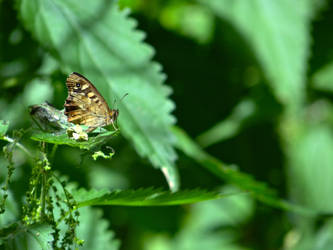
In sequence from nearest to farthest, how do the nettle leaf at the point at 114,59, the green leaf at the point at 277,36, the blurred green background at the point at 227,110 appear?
the nettle leaf at the point at 114,59 → the blurred green background at the point at 227,110 → the green leaf at the point at 277,36

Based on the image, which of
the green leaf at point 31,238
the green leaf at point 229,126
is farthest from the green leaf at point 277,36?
the green leaf at point 31,238

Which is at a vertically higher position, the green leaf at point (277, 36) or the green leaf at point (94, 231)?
the green leaf at point (277, 36)

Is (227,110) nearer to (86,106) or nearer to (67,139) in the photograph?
(86,106)

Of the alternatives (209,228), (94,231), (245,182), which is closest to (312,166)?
(209,228)

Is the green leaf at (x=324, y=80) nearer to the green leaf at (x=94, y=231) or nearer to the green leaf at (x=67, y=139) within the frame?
the green leaf at (x=94, y=231)

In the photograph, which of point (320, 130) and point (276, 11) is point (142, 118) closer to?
point (276, 11)

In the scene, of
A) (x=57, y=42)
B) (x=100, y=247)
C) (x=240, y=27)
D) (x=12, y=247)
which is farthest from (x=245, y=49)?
(x=12, y=247)

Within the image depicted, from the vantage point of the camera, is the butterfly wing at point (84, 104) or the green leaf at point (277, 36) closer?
the butterfly wing at point (84, 104)

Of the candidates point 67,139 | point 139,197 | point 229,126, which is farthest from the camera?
point 229,126
